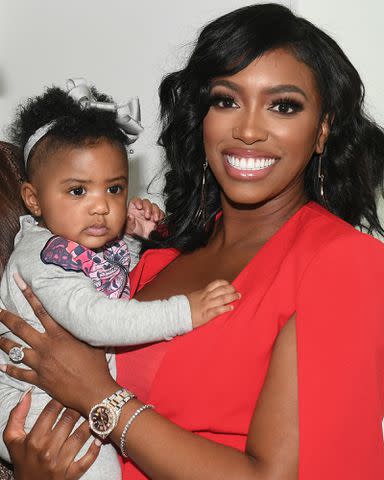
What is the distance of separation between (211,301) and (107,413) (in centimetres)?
30

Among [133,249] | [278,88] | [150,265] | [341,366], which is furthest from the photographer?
[133,249]

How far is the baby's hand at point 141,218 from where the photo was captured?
238cm

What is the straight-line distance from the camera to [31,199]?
1945mm

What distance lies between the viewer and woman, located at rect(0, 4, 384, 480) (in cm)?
157

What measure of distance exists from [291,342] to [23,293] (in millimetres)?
612

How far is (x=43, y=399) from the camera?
1.88 meters

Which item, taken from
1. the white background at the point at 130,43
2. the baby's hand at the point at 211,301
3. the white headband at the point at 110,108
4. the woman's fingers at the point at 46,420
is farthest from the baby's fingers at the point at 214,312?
the white background at the point at 130,43

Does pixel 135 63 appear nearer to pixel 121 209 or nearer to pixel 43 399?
pixel 121 209

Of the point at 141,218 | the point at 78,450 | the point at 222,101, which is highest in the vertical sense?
the point at 222,101

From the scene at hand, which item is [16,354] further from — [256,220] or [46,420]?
[256,220]

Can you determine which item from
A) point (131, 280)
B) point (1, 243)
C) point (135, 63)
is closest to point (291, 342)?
point (131, 280)

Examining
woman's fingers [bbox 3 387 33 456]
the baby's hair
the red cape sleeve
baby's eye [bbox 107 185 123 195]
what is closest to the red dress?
the red cape sleeve

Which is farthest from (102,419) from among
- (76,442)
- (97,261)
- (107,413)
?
(97,261)

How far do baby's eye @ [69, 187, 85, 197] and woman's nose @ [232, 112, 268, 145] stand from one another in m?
0.36
